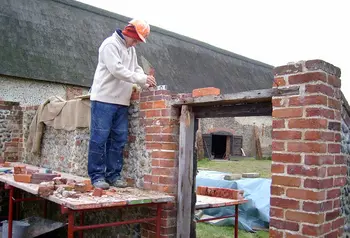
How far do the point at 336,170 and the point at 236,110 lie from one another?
3.61 feet

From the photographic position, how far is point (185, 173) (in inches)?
158

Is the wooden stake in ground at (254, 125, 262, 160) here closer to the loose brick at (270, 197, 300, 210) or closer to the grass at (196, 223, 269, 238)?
the grass at (196, 223, 269, 238)

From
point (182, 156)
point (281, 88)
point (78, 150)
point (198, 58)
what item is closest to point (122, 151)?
point (182, 156)

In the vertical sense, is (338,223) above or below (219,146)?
below

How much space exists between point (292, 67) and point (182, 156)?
5.45ft

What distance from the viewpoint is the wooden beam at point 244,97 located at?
2918 millimetres

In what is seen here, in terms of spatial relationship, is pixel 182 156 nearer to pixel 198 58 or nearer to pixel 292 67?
pixel 292 67

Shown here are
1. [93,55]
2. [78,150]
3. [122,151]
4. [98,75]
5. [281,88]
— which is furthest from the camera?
[93,55]

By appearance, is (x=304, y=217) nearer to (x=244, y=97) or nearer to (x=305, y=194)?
(x=305, y=194)

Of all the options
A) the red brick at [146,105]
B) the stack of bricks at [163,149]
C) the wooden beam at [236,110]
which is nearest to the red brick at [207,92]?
the wooden beam at [236,110]

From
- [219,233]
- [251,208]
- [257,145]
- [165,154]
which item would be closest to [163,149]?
[165,154]

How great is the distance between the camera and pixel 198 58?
2180 centimetres

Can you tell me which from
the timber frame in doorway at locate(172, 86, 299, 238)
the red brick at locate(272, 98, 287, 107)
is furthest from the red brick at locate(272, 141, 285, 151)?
the timber frame in doorway at locate(172, 86, 299, 238)

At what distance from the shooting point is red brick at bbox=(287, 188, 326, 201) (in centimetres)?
268
